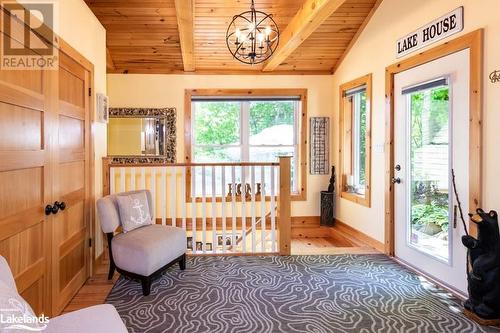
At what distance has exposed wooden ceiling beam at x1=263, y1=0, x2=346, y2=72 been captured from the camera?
297 centimetres

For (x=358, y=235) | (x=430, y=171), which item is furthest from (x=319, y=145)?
(x=430, y=171)

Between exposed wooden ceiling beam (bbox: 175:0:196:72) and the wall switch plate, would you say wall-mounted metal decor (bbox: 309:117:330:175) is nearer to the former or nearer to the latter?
the wall switch plate

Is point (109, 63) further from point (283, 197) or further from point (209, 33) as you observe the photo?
point (283, 197)

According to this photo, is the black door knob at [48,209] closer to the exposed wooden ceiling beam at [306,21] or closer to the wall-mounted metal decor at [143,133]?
the exposed wooden ceiling beam at [306,21]

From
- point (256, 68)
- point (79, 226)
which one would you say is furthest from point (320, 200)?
point (79, 226)

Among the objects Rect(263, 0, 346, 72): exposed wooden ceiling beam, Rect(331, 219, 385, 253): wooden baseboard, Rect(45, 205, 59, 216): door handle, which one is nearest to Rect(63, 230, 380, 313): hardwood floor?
Rect(331, 219, 385, 253): wooden baseboard

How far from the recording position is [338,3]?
2863 mm

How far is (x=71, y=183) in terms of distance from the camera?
277 centimetres

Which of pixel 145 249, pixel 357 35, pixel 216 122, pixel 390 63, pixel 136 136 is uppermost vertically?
pixel 357 35

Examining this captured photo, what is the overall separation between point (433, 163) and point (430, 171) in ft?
0.28

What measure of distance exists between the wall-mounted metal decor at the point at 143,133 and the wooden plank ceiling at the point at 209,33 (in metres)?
0.67

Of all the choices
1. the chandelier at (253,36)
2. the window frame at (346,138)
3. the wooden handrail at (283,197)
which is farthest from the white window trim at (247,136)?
the wooden handrail at (283,197)

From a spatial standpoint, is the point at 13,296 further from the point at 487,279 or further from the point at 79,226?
the point at 487,279

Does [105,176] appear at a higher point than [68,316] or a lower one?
higher
